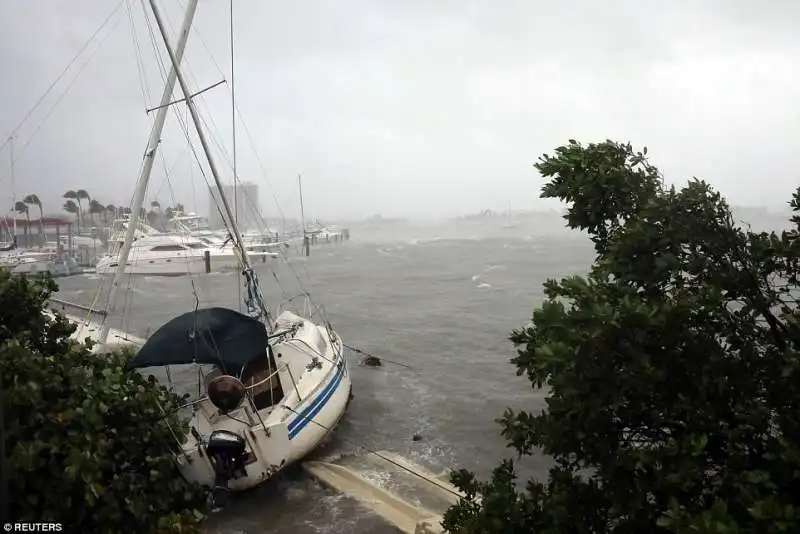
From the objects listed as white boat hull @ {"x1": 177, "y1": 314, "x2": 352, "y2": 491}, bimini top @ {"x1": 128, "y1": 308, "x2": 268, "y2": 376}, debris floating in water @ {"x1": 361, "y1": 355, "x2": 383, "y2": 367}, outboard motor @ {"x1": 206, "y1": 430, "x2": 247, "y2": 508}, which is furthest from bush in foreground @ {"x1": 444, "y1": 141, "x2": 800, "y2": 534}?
debris floating in water @ {"x1": 361, "y1": 355, "x2": 383, "y2": 367}

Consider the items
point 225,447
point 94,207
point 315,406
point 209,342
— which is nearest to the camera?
point 225,447

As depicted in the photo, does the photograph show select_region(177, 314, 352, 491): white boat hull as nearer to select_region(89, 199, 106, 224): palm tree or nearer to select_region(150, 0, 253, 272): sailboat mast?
select_region(150, 0, 253, 272): sailboat mast

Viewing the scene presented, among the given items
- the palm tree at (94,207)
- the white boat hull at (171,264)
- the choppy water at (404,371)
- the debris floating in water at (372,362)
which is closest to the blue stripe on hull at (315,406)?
the choppy water at (404,371)

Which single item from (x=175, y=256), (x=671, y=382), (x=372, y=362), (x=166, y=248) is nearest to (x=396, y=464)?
(x=671, y=382)

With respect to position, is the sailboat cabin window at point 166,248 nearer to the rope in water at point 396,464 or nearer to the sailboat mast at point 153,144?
the sailboat mast at point 153,144

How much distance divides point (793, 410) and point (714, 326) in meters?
0.86

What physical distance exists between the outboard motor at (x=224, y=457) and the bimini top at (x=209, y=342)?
1.54 meters

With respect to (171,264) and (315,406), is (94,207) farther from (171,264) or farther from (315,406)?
(315,406)

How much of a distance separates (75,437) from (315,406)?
22.9 feet

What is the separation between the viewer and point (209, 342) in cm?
1133

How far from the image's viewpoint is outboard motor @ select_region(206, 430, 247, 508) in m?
9.88

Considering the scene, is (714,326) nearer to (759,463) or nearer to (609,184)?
(759,463)

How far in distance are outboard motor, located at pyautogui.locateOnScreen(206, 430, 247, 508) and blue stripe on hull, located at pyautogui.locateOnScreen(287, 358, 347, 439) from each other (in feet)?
5.24

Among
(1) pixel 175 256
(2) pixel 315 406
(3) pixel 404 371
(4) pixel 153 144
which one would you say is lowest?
(3) pixel 404 371
